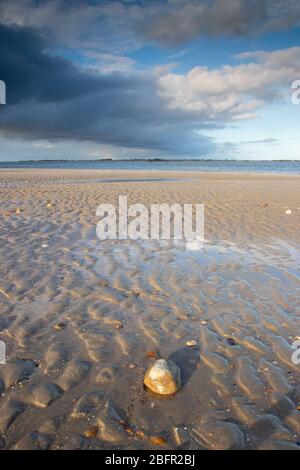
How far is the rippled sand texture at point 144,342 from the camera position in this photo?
246 centimetres

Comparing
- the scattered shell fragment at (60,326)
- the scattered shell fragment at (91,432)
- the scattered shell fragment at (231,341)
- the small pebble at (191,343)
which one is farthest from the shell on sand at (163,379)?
the scattered shell fragment at (60,326)

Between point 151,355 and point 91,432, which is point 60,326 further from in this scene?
point 91,432

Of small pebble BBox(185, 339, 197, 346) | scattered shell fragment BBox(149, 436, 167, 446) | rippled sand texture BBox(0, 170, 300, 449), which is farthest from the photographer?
small pebble BBox(185, 339, 197, 346)

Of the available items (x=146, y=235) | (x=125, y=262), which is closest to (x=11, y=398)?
(x=125, y=262)

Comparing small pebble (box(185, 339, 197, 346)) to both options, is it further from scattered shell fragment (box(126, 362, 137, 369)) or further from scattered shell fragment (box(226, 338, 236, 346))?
scattered shell fragment (box(126, 362, 137, 369))

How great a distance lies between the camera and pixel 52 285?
5.11 meters

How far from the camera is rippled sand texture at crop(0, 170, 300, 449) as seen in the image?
2455mm

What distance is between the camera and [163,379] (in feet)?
9.23

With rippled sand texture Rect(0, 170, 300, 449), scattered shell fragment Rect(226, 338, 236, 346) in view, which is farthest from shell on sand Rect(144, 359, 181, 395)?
scattered shell fragment Rect(226, 338, 236, 346)

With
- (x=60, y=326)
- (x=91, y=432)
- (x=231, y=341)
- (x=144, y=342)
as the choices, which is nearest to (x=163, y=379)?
(x=91, y=432)

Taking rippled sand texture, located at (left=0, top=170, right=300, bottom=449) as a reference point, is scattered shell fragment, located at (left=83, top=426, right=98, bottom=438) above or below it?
below

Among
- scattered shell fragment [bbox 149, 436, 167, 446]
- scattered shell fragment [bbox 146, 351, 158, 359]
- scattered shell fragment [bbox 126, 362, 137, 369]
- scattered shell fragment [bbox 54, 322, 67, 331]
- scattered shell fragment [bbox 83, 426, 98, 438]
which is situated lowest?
scattered shell fragment [bbox 149, 436, 167, 446]

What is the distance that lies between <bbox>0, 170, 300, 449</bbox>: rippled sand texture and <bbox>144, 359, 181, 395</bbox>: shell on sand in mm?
81

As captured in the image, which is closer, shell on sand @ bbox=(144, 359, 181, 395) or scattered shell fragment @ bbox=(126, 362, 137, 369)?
shell on sand @ bbox=(144, 359, 181, 395)
